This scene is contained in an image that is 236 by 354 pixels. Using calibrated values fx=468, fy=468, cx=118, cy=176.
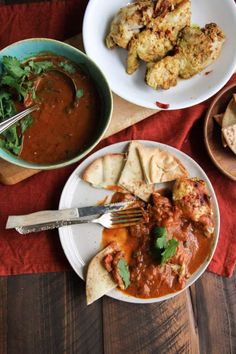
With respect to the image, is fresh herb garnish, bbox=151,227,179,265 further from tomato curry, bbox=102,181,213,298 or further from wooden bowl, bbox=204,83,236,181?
wooden bowl, bbox=204,83,236,181

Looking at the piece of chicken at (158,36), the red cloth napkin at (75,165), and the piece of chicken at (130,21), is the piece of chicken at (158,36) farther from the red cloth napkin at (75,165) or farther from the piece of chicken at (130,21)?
the red cloth napkin at (75,165)

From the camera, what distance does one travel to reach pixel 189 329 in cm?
257

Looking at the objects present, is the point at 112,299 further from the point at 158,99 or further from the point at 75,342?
the point at 158,99

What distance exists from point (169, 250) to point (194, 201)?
30 cm

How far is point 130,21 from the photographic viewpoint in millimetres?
2363

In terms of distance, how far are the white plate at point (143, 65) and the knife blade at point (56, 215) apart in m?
0.58

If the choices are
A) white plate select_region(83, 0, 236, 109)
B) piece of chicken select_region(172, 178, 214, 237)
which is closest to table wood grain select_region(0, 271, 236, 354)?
piece of chicken select_region(172, 178, 214, 237)

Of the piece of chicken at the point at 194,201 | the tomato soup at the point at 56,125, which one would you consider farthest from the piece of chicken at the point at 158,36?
the piece of chicken at the point at 194,201

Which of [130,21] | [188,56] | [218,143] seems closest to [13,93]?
[130,21]

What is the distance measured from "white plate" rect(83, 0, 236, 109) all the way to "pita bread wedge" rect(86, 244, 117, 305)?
847 mm

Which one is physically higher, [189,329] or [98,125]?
[98,125]

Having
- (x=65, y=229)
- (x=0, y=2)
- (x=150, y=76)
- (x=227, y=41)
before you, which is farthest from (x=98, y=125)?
(x=0, y=2)

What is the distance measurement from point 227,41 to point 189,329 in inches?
62.5

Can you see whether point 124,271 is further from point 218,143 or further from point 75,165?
point 218,143
